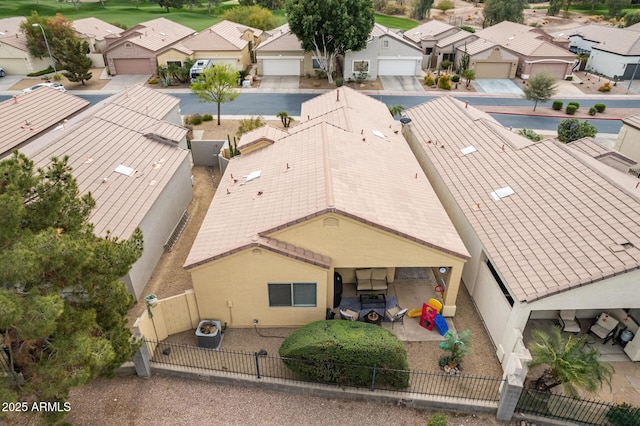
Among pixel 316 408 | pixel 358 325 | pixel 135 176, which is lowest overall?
pixel 316 408

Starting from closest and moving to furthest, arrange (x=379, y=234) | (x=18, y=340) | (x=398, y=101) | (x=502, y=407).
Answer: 1. (x=18, y=340)
2. (x=502, y=407)
3. (x=379, y=234)
4. (x=398, y=101)

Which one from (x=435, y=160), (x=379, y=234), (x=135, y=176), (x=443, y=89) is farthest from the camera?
(x=443, y=89)

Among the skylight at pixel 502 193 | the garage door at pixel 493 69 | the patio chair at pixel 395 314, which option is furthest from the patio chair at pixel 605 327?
the garage door at pixel 493 69

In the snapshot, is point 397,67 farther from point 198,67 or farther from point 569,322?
point 569,322

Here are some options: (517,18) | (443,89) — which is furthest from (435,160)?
(517,18)

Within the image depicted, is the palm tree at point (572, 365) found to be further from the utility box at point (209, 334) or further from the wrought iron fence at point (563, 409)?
the utility box at point (209, 334)

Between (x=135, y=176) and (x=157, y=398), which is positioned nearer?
(x=157, y=398)

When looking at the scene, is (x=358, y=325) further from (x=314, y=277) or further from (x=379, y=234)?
(x=379, y=234)
